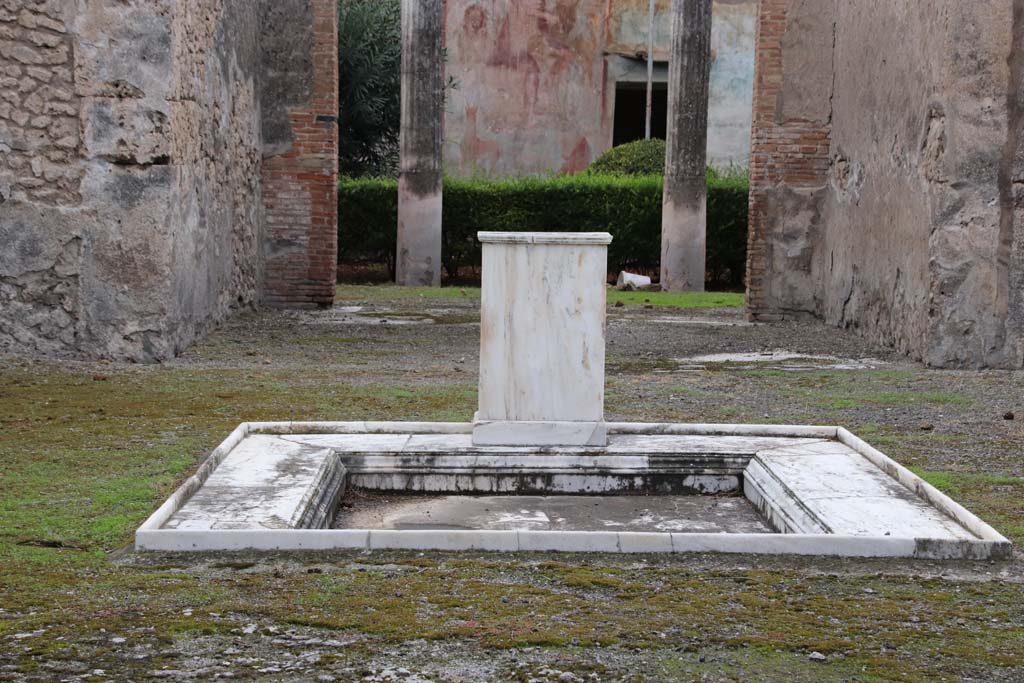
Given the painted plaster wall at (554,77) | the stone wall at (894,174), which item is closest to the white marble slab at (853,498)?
the stone wall at (894,174)

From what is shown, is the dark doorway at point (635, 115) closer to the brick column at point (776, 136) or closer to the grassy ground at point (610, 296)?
the grassy ground at point (610, 296)

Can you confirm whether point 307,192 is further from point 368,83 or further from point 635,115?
point 635,115

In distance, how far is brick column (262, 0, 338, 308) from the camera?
11992 mm

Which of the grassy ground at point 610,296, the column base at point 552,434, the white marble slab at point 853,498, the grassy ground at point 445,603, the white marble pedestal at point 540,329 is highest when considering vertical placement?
the white marble pedestal at point 540,329

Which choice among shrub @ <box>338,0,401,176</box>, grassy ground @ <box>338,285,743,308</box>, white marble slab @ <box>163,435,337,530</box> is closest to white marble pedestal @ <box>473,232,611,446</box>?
white marble slab @ <box>163,435,337,530</box>

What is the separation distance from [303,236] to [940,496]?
873cm

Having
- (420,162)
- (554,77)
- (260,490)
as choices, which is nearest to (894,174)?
(260,490)

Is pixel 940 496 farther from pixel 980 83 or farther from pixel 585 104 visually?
pixel 585 104

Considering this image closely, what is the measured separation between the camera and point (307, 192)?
12.0 m

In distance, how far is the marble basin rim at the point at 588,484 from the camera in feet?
11.9

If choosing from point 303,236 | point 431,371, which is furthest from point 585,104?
point 431,371

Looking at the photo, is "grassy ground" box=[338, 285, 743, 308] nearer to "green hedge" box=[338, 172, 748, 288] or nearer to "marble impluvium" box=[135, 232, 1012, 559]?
"green hedge" box=[338, 172, 748, 288]

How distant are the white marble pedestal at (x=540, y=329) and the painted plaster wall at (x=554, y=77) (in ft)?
61.8

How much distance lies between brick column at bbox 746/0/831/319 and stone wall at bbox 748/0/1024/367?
1cm
